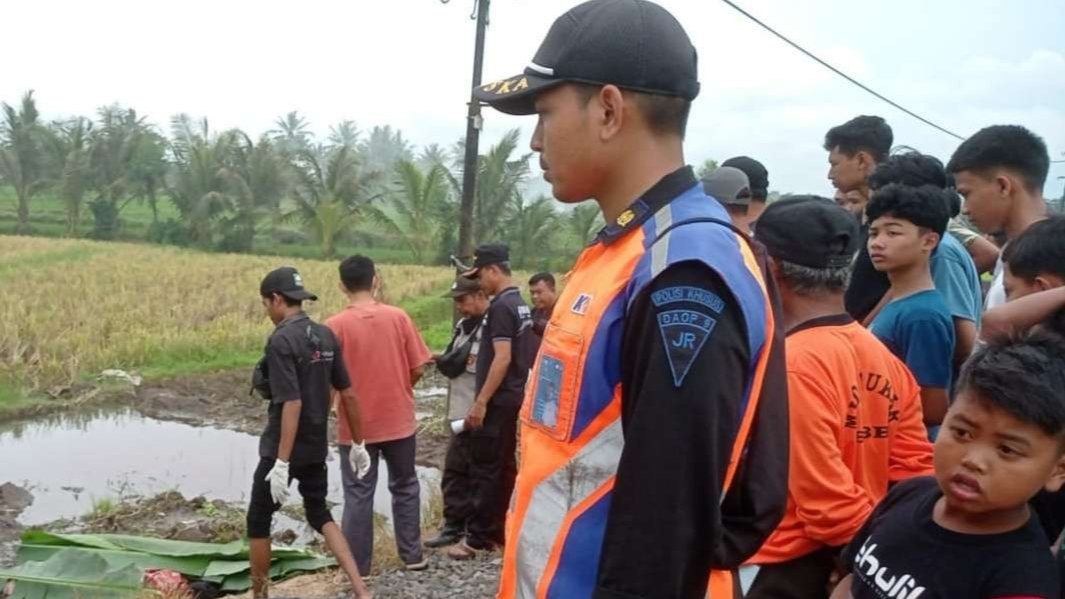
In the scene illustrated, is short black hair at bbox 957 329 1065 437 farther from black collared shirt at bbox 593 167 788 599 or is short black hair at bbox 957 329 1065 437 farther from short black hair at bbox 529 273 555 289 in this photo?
short black hair at bbox 529 273 555 289

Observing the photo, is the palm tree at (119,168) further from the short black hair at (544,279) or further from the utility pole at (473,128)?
the short black hair at (544,279)

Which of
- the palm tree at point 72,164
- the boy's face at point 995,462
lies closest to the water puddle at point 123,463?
the boy's face at point 995,462

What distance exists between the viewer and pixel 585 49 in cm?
153

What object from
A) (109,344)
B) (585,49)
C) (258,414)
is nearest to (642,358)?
(585,49)

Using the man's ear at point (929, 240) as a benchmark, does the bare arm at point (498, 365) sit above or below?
below

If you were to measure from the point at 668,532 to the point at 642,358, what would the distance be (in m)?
0.24

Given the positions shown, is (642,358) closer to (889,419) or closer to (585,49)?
(585,49)

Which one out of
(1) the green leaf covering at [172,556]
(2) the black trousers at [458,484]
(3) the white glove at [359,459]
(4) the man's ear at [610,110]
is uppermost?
(4) the man's ear at [610,110]

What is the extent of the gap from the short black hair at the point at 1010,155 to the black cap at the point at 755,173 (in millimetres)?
1109

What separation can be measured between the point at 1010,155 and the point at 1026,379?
5.13 feet

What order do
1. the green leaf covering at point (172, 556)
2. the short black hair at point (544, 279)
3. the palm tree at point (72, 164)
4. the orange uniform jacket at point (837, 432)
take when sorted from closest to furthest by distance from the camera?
the orange uniform jacket at point (837, 432), the green leaf covering at point (172, 556), the short black hair at point (544, 279), the palm tree at point (72, 164)

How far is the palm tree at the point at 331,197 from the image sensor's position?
103ft

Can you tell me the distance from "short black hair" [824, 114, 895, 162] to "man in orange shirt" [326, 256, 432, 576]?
2.81 metres

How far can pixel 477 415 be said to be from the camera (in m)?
5.91
